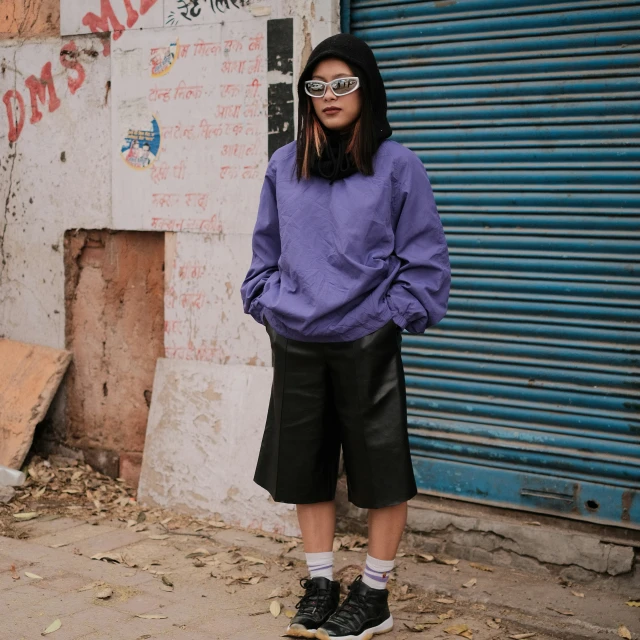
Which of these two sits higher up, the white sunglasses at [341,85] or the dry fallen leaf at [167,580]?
the white sunglasses at [341,85]

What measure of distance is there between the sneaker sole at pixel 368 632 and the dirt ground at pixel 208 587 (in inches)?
1.5

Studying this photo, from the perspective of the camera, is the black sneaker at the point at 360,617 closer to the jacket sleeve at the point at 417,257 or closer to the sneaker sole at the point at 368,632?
the sneaker sole at the point at 368,632

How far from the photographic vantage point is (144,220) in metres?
5.46

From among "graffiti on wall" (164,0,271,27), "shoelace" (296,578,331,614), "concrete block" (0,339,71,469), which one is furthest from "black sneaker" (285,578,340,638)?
"graffiti on wall" (164,0,271,27)

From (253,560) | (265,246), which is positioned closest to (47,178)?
(265,246)

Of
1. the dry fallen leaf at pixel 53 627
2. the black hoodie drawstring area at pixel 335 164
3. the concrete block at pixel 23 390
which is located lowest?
the dry fallen leaf at pixel 53 627

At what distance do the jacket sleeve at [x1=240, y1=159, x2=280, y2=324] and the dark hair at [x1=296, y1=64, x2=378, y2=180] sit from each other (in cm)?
17

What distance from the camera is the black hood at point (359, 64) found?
3428 millimetres

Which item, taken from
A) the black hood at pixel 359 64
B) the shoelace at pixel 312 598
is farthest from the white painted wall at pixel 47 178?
the shoelace at pixel 312 598

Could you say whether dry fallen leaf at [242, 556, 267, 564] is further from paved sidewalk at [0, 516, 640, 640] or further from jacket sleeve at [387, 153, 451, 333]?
jacket sleeve at [387, 153, 451, 333]

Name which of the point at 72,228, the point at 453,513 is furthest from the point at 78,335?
the point at 453,513

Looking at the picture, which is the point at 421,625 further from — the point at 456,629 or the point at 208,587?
Result: the point at 208,587

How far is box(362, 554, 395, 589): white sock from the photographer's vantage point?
3602mm

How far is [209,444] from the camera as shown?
17.0 feet
